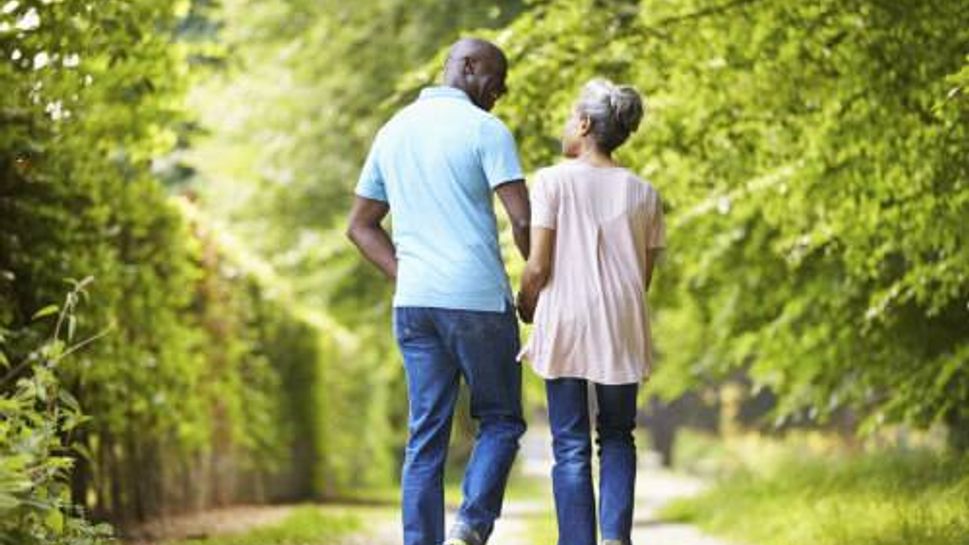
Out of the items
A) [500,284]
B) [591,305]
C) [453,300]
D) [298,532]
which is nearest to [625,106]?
[591,305]

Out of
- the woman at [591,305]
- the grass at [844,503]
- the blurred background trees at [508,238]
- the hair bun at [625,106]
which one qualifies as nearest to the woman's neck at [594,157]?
the woman at [591,305]

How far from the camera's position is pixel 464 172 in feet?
21.6

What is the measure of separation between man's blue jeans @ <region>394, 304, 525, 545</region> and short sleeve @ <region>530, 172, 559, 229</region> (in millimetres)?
365

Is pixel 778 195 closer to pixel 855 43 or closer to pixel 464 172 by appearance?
pixel 855 43

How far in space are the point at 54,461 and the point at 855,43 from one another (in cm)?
553

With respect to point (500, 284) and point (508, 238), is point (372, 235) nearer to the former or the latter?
point (500, 284)

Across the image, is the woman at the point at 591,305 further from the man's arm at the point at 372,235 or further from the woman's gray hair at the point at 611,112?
the man's arm at the point at 372,235

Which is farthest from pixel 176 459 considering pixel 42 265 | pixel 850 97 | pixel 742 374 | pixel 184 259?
pixel 742 374

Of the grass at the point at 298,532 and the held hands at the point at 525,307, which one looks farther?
the grass at the point at 298,532

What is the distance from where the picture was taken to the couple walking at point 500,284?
6.55 m

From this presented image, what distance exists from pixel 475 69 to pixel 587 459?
4.61 ft

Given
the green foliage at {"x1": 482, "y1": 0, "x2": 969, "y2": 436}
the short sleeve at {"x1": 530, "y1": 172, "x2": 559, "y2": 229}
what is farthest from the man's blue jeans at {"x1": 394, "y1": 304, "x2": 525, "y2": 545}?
the green foliage at {"x1": 482, "y1": 0, "x2": 969, "y2": 436}

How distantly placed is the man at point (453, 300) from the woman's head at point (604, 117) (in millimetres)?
422

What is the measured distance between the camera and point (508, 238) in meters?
13.3
